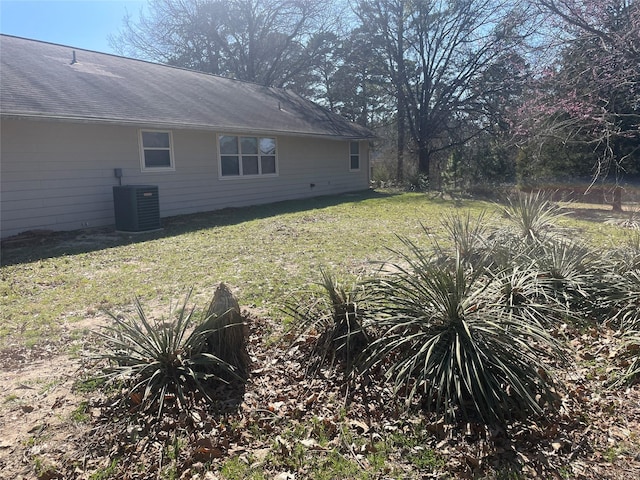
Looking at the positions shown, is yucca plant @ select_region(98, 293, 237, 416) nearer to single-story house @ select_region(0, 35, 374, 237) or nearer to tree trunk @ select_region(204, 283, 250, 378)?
tree trunk @ select_region(204, 283, 250, 378)

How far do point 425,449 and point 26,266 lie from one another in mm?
6635

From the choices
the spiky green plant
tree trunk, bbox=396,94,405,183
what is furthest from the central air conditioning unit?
tree trunk, bbox=396,94,405,183

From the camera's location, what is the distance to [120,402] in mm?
3033

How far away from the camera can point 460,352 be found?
2.95 metres

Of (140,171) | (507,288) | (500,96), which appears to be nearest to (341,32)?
(500,96)

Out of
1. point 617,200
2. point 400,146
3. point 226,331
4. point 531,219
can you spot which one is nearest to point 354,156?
→ point 400,146

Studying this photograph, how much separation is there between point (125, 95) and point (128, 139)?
3.99ft

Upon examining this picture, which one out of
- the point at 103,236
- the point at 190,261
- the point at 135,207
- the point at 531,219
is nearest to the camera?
the point at 531,219

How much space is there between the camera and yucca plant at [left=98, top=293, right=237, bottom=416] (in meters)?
3.02

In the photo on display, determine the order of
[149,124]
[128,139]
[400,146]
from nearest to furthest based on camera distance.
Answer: [149,124]
[128,139]
[400,146]

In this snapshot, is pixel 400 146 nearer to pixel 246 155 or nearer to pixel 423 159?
pixel 423 159

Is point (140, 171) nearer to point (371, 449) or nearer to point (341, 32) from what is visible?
point (371, 449)

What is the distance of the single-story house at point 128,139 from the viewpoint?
8.88 meters

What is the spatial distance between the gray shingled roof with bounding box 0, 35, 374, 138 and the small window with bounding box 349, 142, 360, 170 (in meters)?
2.64
